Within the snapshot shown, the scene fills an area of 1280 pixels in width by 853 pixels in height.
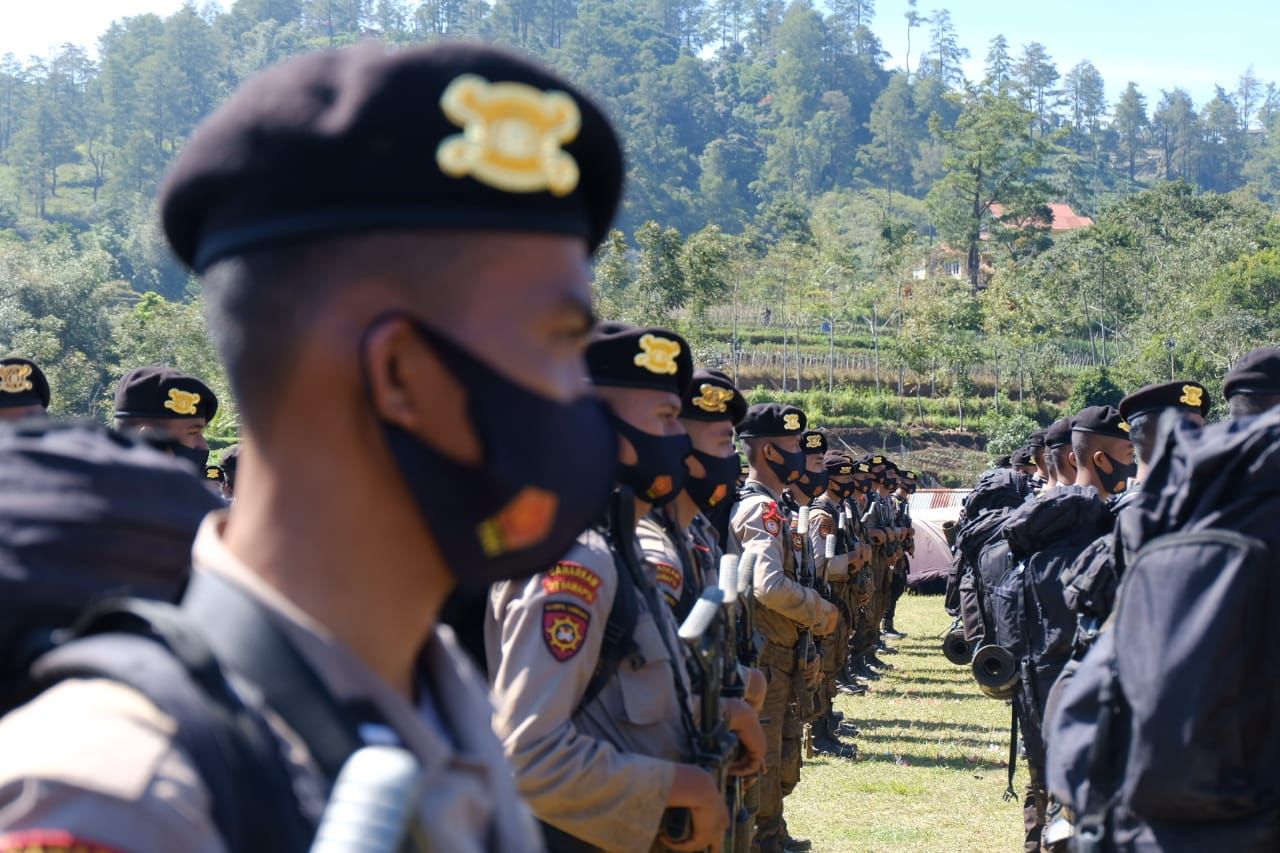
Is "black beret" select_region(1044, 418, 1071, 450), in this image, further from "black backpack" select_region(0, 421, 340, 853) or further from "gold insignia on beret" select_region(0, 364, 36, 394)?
"black backpack" select_region(0, 421, 340, 853)

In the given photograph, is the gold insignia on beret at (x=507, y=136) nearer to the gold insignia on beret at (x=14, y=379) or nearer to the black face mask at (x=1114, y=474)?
the gold insignia on beret at (x=14, y=379)

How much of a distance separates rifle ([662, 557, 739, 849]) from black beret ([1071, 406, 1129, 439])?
5392mm

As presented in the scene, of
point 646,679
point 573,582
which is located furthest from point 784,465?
point 573,582

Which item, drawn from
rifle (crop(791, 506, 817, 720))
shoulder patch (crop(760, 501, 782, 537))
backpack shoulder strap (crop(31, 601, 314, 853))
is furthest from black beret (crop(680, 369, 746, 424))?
backpack shoulder strap (crop(31, 601, 314, 853))

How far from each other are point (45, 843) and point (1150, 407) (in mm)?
7472

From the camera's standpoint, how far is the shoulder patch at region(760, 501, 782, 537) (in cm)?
930

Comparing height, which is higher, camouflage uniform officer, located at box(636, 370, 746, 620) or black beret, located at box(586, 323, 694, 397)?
black beret, located at box(586, 323, 694, 397)

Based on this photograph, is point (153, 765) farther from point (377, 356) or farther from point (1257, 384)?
point (1257, 384)

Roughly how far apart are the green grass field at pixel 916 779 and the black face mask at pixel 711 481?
4.19 meters

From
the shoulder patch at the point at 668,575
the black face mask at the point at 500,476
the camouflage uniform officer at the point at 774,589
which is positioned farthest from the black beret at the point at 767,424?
the black face mask at the point at 500,476

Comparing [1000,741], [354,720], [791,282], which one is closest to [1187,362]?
[791,282]

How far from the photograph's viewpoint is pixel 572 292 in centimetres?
161

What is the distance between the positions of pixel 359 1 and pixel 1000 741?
199 m

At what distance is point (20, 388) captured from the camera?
6.50m
